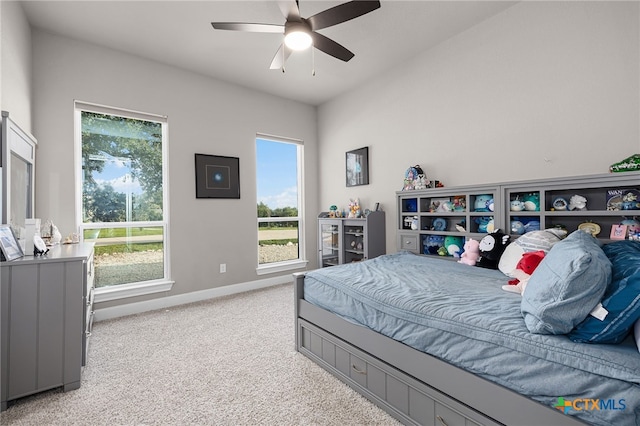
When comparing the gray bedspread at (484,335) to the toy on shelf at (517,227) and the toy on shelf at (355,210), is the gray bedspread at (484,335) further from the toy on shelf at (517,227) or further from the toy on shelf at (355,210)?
the toy on shelf at (355,210)

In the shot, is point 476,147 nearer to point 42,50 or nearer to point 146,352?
point 146,352

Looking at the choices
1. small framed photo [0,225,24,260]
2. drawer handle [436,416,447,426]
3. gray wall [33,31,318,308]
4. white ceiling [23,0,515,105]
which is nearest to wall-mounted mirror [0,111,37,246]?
small framed photo [0,225,24,260]

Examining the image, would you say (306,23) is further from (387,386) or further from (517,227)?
(387,386)

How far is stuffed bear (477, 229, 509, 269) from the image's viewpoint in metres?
2.44

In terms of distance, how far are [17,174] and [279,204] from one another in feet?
9.72

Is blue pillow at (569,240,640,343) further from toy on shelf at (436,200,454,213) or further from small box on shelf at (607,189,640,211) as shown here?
toy on shelf at (436,200,454,213)

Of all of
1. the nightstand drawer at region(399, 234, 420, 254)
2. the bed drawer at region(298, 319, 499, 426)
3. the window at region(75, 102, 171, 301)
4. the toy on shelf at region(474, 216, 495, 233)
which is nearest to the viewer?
the bed drawer at region(298, 319, 499, 426)

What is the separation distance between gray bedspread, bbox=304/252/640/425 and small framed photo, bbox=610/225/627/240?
79cm

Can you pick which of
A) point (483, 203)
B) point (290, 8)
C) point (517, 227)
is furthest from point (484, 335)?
point (290, 8)

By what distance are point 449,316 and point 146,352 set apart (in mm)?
2359

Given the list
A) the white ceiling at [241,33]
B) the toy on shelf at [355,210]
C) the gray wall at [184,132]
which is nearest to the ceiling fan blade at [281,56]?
the white ceiling at [241,33]

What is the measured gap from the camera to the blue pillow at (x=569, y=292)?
107 cm

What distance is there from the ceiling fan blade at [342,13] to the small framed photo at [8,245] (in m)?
2.44

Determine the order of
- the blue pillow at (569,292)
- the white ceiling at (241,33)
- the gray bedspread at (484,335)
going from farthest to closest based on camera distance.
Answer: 1. the white ceiling at (241,33)
2. the blue pillow at (569,292)
3. the gray bedspread at (484,335)
